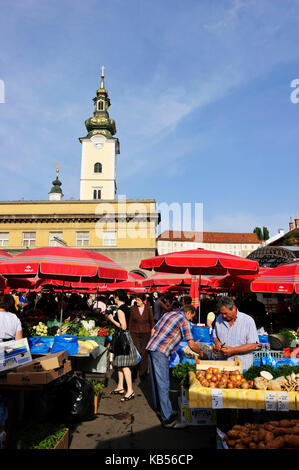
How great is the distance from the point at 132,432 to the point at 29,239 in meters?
34.6

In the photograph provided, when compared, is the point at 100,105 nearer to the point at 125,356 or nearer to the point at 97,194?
the point at 97,194

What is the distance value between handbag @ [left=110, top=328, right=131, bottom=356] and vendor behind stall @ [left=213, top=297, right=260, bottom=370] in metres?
2.28

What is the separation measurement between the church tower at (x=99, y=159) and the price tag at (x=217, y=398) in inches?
1743

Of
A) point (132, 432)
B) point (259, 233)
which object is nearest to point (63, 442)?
point (132, 432)

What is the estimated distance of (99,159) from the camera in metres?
50.5

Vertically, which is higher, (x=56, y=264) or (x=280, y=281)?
(x=56, y=264)

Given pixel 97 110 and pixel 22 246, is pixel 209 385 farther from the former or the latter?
pixel 97 110

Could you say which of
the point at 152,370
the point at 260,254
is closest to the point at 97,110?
the point at 260,254

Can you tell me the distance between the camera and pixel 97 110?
56062mm

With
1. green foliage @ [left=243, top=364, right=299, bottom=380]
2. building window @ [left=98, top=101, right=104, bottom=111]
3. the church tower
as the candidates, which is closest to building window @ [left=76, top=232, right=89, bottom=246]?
the church tower

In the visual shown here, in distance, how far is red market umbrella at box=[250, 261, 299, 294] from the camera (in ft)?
25.5

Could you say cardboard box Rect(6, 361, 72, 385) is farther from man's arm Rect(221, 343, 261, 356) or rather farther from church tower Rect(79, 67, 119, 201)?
church tower Rect(79, 67, 119, 201)

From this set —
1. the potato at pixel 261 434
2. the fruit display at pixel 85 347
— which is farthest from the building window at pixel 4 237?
the potato at pixel 261 434

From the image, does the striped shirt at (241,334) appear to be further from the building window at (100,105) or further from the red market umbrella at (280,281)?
the building window at (100,105)
